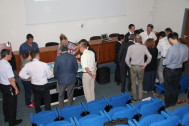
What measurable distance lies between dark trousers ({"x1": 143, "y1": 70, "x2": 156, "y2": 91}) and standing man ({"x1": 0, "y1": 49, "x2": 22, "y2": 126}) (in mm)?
A: 3219

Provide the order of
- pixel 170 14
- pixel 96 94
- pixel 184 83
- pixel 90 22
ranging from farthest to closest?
pixel 170 14
pixel 90 22
pixel 96 94
pixel 184 83

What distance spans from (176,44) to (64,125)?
8.93ft

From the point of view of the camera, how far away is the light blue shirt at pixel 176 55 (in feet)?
12.6

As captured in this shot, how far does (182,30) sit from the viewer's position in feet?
26.1

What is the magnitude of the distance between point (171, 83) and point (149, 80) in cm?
97

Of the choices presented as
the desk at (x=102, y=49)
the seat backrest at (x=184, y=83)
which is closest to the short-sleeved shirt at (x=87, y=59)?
the desk at (x=102, y=49)

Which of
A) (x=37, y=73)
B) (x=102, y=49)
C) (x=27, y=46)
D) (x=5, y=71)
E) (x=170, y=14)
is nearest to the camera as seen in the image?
(x=5, y=71)

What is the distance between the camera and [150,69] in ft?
16.1

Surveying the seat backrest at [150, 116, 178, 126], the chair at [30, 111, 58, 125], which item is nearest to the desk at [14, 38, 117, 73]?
the chair at [30, 111, 58, 125]

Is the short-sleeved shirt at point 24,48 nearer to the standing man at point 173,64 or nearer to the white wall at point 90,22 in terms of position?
the white wall at point 90,22

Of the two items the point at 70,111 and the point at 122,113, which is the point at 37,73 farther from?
the point at 122,113

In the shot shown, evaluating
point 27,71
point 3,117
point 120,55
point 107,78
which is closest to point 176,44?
point 120,55

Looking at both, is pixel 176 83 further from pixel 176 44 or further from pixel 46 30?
pixel 46 30

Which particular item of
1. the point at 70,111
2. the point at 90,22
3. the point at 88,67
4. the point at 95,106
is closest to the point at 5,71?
the point at 70,111
